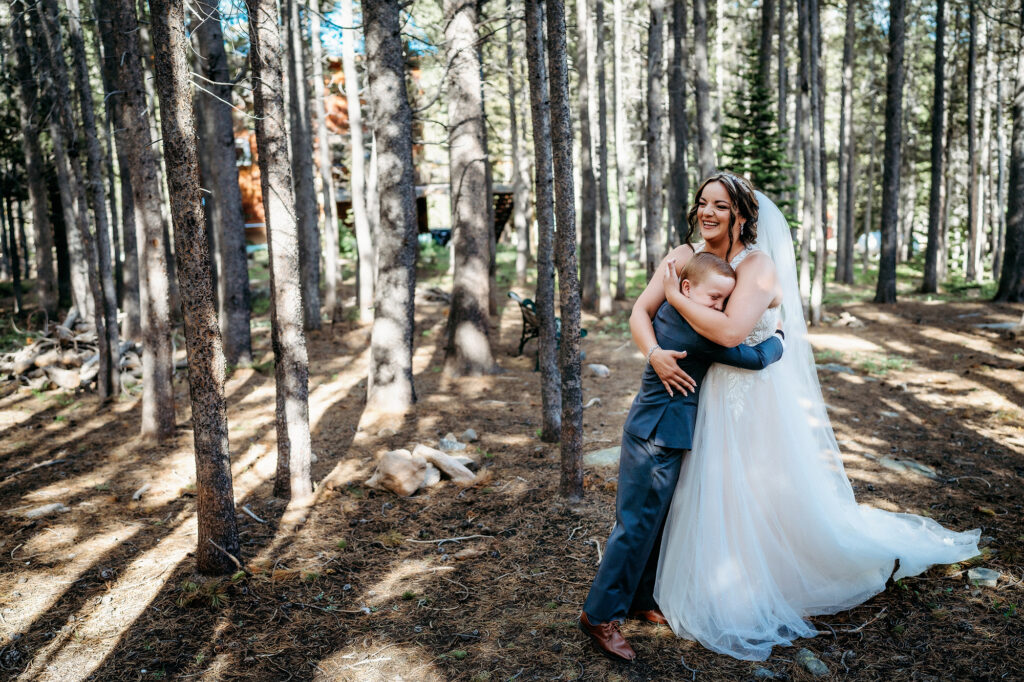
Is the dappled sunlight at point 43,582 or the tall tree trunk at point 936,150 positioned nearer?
the dappled sunlight at point 43,582

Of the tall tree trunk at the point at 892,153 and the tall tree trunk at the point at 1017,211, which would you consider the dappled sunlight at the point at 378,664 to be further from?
the tall tree trunk at the point at 892,153

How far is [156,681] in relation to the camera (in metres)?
3.57

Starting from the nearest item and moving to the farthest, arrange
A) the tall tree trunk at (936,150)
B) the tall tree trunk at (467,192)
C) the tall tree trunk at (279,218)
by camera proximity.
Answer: the tall tree trunk at (279,218), the tall tree trunk at (467,192), the tall tree trunk at (936,150)

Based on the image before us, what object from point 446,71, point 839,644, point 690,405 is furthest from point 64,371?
point 839,644

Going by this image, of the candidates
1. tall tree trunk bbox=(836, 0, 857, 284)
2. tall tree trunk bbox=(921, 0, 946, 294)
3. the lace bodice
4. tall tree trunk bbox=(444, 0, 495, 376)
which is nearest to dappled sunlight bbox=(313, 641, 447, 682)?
the lace bodice

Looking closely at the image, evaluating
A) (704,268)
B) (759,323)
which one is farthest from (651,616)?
(704,268)

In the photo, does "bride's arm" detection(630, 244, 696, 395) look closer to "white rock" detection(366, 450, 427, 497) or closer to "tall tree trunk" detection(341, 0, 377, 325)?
"white rock" detection(366, 450, 427, 497)

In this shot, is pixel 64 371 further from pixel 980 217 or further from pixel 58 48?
pixel 980 217

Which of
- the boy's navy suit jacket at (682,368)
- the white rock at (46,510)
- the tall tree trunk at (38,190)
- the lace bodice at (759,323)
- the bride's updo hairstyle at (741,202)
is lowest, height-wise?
the white rock at (46,510)

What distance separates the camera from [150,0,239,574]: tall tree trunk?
413cm

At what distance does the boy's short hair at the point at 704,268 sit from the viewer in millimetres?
3654

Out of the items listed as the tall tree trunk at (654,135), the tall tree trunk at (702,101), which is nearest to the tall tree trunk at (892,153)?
the tall tree trunk at (654,135)

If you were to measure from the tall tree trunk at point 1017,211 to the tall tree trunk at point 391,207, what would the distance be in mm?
14947

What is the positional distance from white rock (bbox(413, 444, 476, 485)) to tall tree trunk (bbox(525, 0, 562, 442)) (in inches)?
46.7
